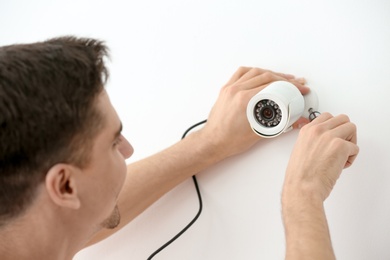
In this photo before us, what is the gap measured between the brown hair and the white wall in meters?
0.36

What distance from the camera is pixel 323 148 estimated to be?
0.81 m

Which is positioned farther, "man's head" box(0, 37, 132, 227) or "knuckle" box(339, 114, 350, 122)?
"knuckle" box(339, 114, 350, 122)

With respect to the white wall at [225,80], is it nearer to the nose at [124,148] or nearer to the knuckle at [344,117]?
the knuckle at [344,117]

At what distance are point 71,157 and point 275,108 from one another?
35cm

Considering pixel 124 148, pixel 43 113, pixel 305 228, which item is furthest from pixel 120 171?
pixel 305 228

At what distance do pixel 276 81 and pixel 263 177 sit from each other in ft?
0.62

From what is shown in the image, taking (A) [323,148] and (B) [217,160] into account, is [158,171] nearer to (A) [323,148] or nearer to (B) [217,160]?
(B) [217,160]

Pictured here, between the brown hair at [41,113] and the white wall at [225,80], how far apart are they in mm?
359

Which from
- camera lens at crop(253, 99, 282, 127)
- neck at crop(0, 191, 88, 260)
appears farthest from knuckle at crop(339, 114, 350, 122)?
neck at crop(0, 191, 88, 260)

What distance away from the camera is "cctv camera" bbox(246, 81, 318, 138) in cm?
84

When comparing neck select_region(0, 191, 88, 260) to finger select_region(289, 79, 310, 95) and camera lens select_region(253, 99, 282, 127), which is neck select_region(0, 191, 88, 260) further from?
finger select_region(289, 79, 310, 95)

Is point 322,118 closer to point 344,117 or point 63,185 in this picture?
point 344,117

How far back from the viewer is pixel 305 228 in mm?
761

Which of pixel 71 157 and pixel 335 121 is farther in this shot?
pixel 335 121
